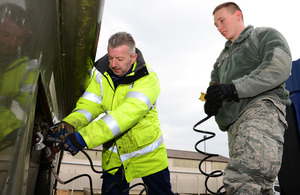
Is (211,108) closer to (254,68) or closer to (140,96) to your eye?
(254,68)

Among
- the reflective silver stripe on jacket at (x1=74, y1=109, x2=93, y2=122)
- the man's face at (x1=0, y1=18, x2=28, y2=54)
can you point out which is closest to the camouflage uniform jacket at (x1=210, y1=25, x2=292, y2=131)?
the reflective silver stripe on jacket at (x1=74, y1=109, x2=93, y2=122)

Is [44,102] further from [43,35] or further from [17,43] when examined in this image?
[17,43]

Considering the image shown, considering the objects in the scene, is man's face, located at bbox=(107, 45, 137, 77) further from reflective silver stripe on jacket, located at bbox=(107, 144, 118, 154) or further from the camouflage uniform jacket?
the camouflage uniform jacket

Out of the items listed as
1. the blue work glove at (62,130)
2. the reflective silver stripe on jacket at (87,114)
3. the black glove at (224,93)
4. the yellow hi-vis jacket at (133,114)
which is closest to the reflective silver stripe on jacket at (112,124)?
the yellow hi-vis jacket at (133,114)

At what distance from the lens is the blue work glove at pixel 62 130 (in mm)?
1661

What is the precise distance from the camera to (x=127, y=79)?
81.0 inches

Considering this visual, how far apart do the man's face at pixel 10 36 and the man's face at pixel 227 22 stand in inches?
54.8

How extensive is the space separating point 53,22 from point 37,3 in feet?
1.58

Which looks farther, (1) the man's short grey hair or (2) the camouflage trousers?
(1) the man's short grey hair

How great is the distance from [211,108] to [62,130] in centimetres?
97

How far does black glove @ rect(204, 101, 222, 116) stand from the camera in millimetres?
1732

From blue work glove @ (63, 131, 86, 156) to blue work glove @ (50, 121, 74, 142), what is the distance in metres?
0.10

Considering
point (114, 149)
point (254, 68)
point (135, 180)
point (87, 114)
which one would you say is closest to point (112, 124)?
point (87, 114)

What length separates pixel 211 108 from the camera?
69.1 inches
